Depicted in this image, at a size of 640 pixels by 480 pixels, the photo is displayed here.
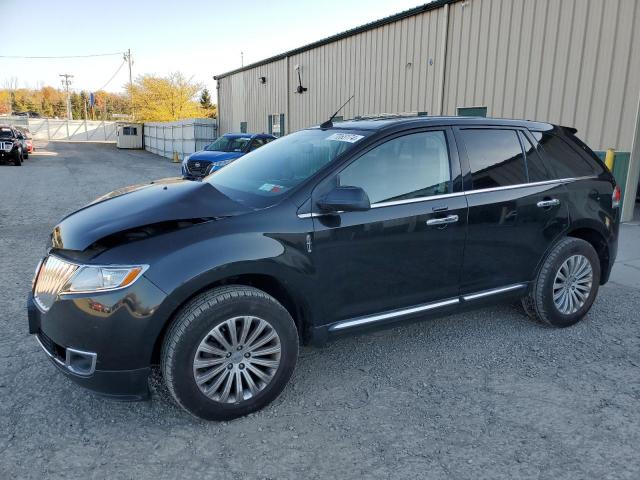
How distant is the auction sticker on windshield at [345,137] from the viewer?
3.34 m

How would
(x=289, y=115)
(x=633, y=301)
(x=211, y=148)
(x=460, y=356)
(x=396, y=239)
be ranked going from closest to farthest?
(x=396, y=239)
(x=460, y=356)
(x=633, y=301)
(x=211, y=148)
(x=289, y=115)

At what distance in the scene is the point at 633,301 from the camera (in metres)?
5.01

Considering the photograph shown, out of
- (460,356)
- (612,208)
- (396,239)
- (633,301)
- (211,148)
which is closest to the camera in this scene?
(396,239)

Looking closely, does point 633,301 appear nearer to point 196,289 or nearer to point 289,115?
point 196,289

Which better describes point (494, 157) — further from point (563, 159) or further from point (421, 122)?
point (563, 159)

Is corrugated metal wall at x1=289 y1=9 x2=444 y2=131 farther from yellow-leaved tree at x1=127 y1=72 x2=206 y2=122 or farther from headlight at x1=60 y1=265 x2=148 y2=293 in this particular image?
yellow-leaved tree at x1=127 y1=72 x2=206 y2=122

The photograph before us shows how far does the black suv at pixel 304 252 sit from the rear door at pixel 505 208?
1cm

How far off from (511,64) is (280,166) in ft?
29.9

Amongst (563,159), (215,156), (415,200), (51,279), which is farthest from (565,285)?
(215,156)

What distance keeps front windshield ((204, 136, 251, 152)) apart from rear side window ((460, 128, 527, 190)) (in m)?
11.9

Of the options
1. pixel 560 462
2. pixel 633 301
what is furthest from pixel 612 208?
pixel 560 462

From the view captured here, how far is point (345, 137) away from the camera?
346cm

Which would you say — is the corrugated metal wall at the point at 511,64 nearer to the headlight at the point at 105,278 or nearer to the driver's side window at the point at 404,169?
the driver's side window at the point at 404,169

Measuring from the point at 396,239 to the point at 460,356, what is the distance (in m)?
1.16
